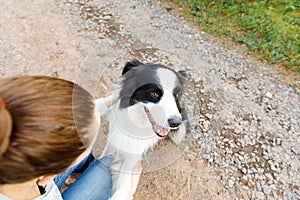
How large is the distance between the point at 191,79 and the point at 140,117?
949 millimetres

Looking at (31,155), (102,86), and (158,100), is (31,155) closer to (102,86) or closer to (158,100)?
(158,100)

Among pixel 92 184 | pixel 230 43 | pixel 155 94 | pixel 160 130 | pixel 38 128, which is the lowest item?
pixel 230 43

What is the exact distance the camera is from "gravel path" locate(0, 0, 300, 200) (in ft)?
6.81

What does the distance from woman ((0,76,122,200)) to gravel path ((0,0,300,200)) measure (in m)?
0.83

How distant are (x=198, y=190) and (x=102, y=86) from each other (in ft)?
3.14

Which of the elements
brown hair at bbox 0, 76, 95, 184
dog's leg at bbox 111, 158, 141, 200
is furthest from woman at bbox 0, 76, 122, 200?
dog's leg at bbox 111, 158, 141, 200

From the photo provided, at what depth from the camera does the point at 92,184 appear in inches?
59.5

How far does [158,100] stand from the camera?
1.46 meters

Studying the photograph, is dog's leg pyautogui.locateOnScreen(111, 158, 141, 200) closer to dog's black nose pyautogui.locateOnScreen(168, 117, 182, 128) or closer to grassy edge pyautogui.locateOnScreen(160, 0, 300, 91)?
dog's black nose pyautogui.locateOnScreen(168, 117, 182, 128)

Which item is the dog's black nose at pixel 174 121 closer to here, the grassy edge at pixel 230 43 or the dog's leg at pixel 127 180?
the dog's leg at pixel 127 180

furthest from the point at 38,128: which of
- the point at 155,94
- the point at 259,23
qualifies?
the point at 259,23

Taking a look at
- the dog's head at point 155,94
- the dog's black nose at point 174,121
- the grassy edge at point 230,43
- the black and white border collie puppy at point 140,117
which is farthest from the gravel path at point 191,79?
the dog's black nose at point 174,121

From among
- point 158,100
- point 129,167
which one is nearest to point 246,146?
point 129,167

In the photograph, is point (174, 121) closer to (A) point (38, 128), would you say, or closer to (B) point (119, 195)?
(B) point (119, 195)
